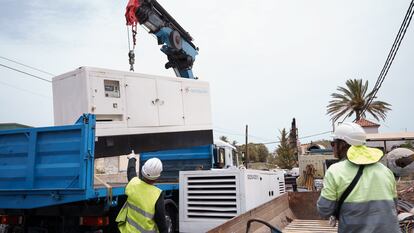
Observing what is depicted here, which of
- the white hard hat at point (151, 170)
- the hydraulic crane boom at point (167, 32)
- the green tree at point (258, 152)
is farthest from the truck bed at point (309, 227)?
the green tree at point (258, 152)

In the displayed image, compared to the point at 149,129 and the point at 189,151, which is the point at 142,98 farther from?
the point at 189,151

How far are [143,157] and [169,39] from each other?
9.53 feet

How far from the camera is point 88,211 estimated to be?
17.9ft

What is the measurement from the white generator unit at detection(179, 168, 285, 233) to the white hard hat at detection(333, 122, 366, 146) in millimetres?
3263

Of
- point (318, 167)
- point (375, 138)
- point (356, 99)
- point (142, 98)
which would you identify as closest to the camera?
point (142, 98)

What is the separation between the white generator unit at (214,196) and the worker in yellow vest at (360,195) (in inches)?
133

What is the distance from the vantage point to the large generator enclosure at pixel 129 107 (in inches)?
232

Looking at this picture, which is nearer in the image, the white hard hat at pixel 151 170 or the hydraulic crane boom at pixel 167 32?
the white hard hat at pixel 151 170

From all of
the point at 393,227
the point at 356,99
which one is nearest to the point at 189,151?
the point at 393,227

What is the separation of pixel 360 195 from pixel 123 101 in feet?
14.2

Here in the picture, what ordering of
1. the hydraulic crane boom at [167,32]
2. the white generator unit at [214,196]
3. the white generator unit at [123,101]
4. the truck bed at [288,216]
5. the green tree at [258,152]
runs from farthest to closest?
the green tree at [258,152], the hydraulic crane boom at [167,32], the white generator unit at [214,196], the white generator unit at [123,101], the truck bed at [288,216]

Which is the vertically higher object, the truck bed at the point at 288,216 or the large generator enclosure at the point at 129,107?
the large generator enclosure at the point at 129,107

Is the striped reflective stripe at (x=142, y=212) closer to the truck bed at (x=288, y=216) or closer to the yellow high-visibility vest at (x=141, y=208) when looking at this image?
the yellow high-visibility vest at (x=141, y=208)

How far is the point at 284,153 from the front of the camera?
3091cm
